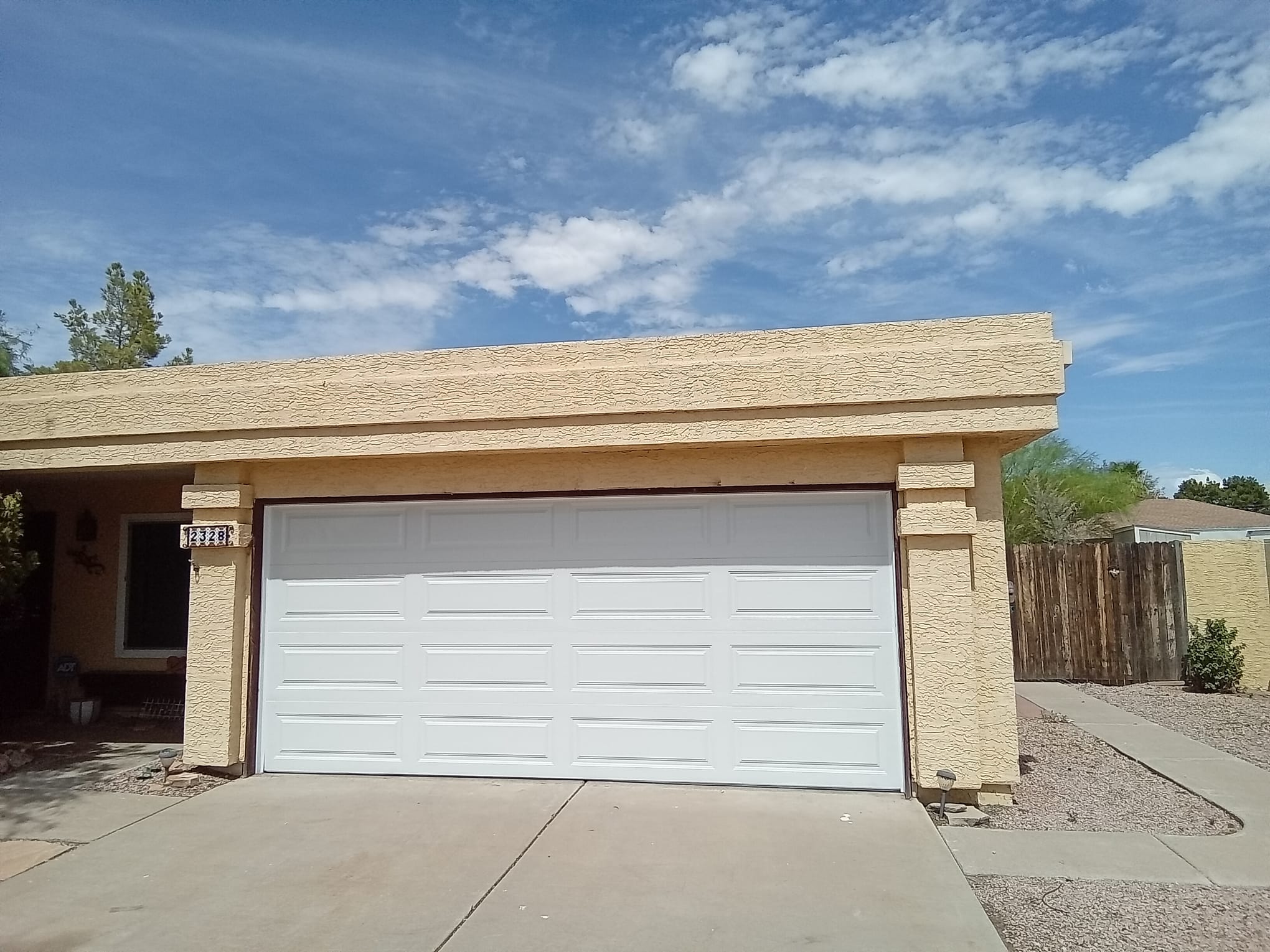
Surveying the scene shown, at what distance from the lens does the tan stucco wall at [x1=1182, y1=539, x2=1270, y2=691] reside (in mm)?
12852

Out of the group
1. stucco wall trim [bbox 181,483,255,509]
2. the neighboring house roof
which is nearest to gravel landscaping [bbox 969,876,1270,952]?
stucco wall trim [bbox 181,483,255,509]

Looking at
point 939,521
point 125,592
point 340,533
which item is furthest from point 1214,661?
point 125,592

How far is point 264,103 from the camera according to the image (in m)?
12.1

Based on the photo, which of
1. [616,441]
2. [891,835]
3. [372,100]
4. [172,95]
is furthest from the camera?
[372,100]

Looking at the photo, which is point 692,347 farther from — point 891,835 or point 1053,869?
point 1053,869

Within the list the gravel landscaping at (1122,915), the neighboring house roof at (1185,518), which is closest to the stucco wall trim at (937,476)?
the gravel landscaping at (1122,915)

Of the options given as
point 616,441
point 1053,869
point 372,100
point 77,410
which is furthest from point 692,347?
point 372,100

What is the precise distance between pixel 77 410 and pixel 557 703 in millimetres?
4899

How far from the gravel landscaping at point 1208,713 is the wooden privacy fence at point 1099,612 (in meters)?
0.35

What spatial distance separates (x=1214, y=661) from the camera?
1221 cm

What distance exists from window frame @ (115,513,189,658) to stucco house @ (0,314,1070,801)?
235 centimetres

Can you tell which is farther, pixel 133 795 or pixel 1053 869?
pixel 133 795

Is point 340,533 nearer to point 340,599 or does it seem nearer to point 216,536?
point 340,599

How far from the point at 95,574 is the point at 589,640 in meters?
6.74
